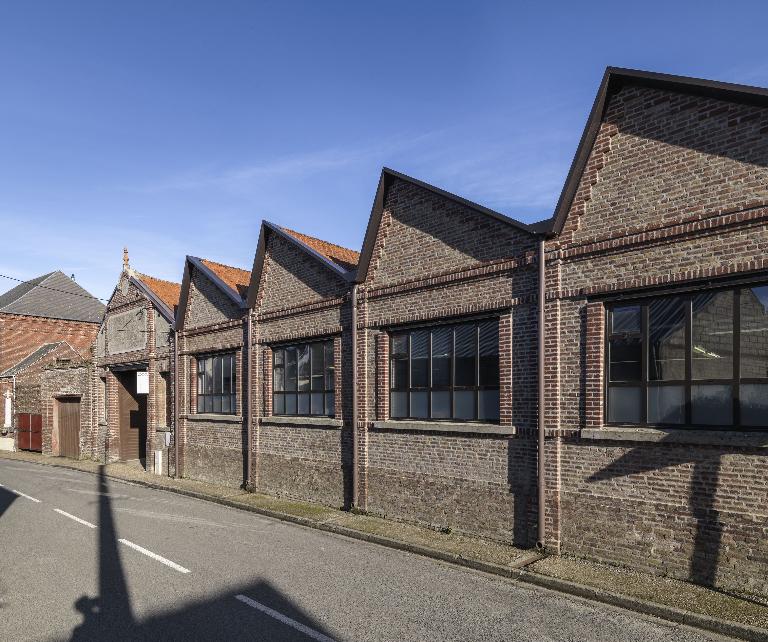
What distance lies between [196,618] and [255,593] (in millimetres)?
1049

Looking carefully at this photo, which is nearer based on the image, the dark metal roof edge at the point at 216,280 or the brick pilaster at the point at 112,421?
the dark metal roof edge at the point at 216,280

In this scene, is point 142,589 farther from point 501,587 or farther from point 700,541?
point 700,541

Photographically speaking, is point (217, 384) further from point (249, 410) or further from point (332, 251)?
point (332, 251)

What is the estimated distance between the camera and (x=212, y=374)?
19.0 meters

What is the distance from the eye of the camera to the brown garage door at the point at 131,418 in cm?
2480

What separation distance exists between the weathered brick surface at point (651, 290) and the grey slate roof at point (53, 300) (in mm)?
43461

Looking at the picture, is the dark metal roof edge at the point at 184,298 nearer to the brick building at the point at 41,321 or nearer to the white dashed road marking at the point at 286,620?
the white dashed road marking at the point at 286,620

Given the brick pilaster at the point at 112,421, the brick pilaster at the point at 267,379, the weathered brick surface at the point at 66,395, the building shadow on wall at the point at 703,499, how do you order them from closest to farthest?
the building shadow on wall at the point at 703,499
the brick pilaster at the point at 267,379
the brick pilaster at the point at 112,421
the weathered brick surface at the point at 66,395

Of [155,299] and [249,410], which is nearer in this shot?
[249,410]

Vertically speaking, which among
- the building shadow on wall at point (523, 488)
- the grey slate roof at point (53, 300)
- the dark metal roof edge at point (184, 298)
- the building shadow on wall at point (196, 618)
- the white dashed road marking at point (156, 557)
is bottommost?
the white dashed road marking at point (156, 557)

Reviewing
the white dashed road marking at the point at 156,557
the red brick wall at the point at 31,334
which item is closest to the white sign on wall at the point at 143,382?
the white dashed road marking at the point at 156,557

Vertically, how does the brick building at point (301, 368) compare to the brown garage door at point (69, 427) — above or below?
above

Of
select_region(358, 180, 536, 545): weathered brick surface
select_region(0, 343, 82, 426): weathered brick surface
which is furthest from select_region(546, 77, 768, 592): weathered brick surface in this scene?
select_region(0, 343, 82, 426): weathered brick surface

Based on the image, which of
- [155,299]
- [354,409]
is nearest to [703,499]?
[354,409]
